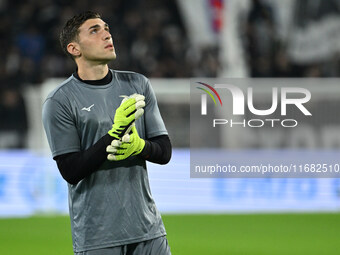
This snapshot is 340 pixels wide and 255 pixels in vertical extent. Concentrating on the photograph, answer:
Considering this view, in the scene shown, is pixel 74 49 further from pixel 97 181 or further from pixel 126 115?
pixel 97 181

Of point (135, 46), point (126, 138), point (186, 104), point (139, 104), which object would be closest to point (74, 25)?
point (139, 104)

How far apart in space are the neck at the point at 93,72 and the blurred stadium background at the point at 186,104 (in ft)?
13.3

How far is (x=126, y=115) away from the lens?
395 centimetres

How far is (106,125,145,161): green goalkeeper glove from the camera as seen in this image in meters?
3.92

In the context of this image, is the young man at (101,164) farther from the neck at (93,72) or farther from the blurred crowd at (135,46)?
the blurred crowd at (135,46)

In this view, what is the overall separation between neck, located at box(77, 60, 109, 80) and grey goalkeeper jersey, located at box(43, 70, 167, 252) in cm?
8

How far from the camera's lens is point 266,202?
10.6 meters

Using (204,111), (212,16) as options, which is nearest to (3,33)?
(212,16)

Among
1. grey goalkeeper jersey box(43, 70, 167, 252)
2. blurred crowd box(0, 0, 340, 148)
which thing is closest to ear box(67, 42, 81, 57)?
grey goalkeeper jersey box(43, 70, 167, 252)

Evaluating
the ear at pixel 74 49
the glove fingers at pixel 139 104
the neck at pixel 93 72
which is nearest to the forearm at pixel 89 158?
the glove fingers at pixel 139 104

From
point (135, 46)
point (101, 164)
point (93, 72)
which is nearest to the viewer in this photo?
point (101, 164)

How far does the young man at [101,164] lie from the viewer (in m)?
4.08

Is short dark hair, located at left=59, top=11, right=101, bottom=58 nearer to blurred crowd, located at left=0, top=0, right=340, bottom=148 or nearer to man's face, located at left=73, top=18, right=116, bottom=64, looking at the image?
man's face, located at left=73, top=18, right=116, bottom=64

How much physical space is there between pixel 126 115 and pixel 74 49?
62 centimetres
